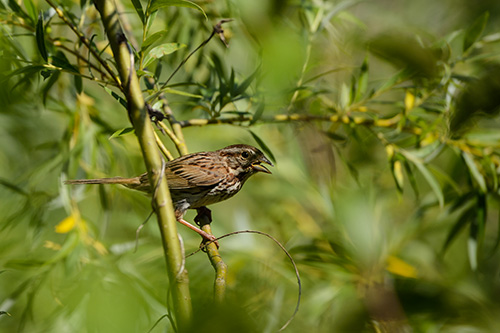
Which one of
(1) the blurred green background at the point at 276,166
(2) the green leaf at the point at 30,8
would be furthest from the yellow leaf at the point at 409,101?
(2) the green leaf at the point at 30,8

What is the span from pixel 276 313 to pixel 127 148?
1290 mm

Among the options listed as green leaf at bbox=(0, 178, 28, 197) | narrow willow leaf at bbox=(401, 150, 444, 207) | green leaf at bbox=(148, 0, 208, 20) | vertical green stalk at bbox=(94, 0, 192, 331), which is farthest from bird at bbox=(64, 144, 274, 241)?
vertical green stalk at bbox=(94, 0, 192, 331)

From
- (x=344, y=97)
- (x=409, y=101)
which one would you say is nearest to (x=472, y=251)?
(x=409, y=101)

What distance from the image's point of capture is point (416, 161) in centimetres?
291

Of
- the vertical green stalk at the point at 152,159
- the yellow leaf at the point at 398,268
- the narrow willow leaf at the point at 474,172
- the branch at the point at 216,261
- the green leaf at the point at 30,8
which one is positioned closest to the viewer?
the vertical green stalk at the point at 152,159

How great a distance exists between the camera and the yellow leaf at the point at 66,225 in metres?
2.80

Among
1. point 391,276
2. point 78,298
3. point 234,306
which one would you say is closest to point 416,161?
point 391,276

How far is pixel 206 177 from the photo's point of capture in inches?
128

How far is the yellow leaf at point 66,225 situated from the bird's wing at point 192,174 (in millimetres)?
546

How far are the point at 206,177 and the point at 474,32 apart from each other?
159 cm

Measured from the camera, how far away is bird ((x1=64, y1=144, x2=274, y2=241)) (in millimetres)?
3080

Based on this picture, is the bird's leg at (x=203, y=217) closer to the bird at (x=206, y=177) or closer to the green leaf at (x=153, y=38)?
the bird at (x=206, y=177)

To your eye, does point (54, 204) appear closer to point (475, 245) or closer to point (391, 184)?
point (475, 245)

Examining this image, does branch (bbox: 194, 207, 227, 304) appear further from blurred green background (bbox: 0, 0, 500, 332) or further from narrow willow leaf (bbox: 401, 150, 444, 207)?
narrow willow leaf (bbox: 401, 150, 444, 207)
